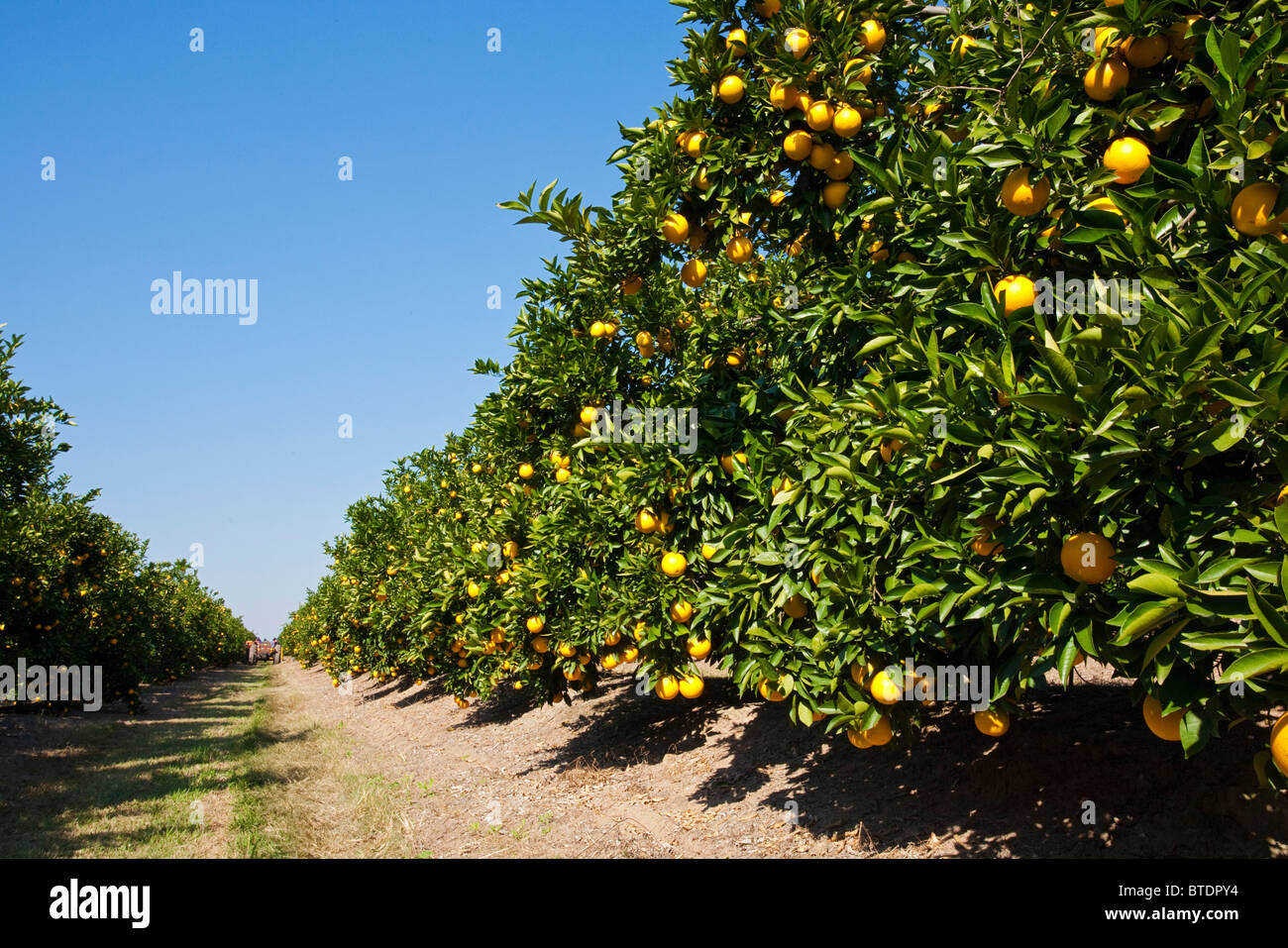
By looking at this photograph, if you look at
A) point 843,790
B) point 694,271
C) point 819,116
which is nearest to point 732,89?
point 819,116

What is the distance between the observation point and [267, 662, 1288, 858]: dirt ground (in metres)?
4.02

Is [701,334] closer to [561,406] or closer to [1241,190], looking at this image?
[561,406]

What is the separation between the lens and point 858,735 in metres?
3.48

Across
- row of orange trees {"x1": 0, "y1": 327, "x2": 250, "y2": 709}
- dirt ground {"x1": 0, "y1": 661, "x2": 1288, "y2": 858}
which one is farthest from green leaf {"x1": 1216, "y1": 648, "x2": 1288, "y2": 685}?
row of orange trees {"x1": 0, "y1": 327, "x2": 250, "y2": 709}

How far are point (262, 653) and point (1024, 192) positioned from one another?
8469 cm

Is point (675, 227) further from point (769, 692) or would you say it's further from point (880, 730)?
point (880, 730)

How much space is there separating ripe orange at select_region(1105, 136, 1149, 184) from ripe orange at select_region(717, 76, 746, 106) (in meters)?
2.09

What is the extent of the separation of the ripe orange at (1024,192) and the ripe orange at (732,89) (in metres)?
1.85

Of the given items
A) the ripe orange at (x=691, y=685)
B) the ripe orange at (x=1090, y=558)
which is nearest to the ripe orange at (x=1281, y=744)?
the ripe orange at (x=1090, y=558)

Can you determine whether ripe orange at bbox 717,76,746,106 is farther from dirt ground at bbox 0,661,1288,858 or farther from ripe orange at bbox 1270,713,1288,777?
ripe orange at bbox 1270,713,1288,777

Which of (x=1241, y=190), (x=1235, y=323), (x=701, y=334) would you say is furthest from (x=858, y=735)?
(x=701, y=334)

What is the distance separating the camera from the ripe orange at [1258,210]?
2.15m

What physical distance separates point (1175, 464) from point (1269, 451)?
278mm

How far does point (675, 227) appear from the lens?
427cm
